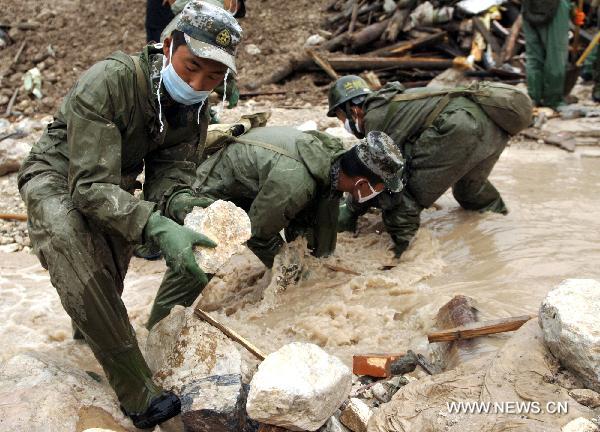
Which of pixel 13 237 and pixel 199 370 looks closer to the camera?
pixel 199 370

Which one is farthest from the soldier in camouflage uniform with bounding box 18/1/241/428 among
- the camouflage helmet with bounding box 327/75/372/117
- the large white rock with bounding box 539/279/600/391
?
the camouflage helmet with bounding box 327/75/372/117

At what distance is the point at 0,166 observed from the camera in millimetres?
6125

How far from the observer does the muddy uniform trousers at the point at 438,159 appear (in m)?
4.55

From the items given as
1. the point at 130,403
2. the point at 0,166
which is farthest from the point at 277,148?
the point at 0,166

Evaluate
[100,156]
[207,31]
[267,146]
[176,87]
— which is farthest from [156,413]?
[267,146]

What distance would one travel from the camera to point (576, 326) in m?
2.31

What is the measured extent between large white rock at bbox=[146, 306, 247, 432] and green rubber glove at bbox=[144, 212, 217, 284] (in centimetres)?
50

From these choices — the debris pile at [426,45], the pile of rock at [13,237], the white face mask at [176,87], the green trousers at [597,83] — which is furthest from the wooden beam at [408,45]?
the white face mask at [176,87]

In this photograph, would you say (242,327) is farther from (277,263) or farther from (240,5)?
(240,5)

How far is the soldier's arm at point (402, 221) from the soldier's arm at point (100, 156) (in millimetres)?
2479

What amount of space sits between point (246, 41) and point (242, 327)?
7823mm

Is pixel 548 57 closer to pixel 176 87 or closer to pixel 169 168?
pixel 169 168

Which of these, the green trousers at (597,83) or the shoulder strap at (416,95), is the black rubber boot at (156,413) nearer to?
the shoulder strap at (416,95)

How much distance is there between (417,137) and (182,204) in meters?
2.48
